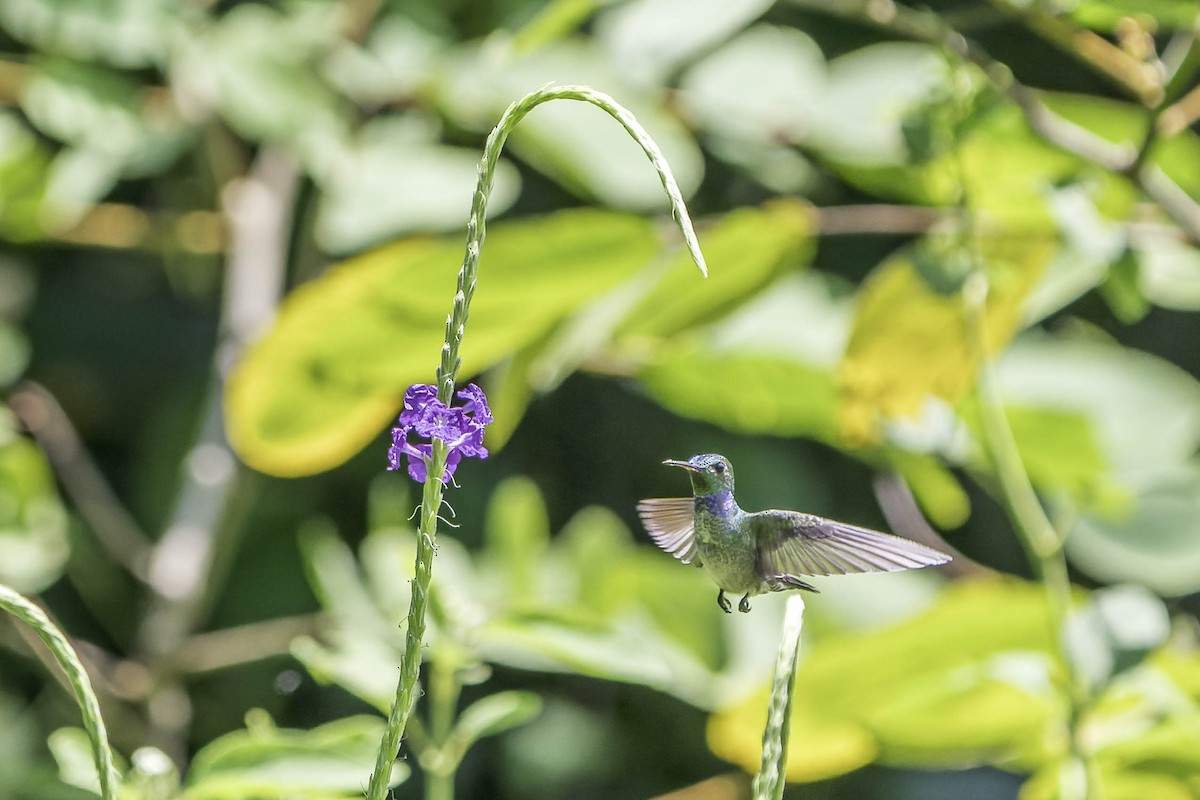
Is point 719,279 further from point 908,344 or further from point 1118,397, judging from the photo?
point 1118,397

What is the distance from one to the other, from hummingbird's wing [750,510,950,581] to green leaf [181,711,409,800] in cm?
15

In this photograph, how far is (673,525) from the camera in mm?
450

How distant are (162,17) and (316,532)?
1.43ft

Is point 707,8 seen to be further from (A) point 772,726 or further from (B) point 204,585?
(B) point 204,585

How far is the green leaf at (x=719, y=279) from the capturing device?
0.74 meters

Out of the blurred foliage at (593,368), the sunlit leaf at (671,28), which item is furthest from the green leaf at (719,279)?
the sunlit leaf at (671,28)

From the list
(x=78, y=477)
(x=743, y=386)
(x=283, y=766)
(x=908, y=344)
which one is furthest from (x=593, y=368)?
(x=78, y=477)

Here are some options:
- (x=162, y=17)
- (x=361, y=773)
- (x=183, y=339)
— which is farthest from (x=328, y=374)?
(x=183, y=339)

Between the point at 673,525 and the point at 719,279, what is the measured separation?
324 mm

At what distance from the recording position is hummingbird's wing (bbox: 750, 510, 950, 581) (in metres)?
0.37

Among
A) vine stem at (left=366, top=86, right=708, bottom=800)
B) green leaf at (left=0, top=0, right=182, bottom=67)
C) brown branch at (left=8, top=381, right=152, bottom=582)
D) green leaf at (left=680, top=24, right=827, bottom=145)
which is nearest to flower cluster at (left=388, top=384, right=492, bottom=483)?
vine stem at (left=366, top=86, right=708, bottom=800)

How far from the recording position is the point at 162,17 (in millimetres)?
1053

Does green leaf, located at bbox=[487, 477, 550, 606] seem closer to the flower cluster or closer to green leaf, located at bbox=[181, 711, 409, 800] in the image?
green leaf, located at bbox=[181, 711, 409, 800]

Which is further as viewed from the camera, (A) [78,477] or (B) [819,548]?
(A) [78,477]
